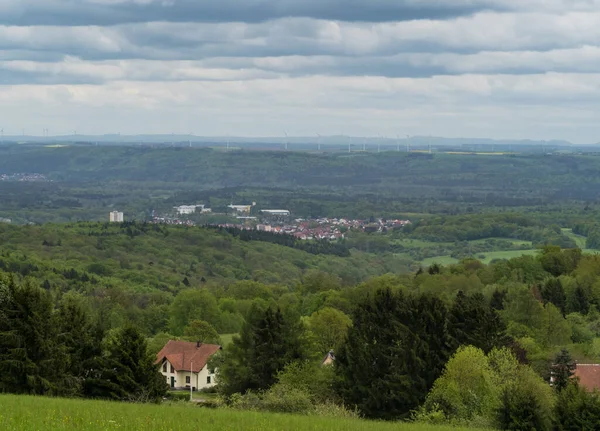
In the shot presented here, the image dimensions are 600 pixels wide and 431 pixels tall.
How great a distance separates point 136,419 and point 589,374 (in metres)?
34.7

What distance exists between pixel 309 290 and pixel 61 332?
3269 inches

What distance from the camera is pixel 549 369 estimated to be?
57656mm

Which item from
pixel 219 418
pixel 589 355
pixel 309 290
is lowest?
pixel 309 290

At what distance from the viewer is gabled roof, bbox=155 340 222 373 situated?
7188 centimetres

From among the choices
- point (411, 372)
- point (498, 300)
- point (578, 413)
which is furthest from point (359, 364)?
point (498, 300)

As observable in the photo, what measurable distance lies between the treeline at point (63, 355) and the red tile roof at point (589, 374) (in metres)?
24.4

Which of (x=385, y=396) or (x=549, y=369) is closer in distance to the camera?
(x=385, y=396)

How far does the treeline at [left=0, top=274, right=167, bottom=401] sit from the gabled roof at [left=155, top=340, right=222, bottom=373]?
24.7 meters

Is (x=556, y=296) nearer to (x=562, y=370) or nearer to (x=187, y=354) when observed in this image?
(x=187, y=354)

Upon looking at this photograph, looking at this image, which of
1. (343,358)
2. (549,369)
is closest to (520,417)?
(343,358)

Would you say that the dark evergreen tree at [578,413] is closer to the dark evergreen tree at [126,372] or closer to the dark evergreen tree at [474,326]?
the dark evergreen tree at [474,326]

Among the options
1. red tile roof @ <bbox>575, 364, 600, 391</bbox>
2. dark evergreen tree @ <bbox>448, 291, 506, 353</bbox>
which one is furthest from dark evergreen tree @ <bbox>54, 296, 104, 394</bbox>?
red tile roof @ <bbox>575, 364, 600, 391</bbox>

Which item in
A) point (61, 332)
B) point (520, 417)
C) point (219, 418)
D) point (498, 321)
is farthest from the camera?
point (498, 321)

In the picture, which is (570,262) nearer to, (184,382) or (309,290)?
(309,290)
